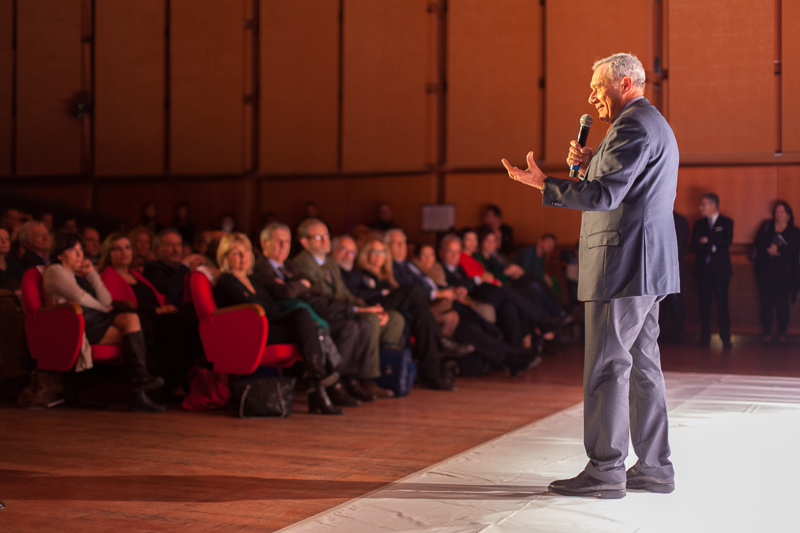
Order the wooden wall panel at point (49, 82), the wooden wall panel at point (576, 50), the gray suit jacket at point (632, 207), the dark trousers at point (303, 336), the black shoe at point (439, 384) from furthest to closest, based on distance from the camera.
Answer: the wooden wall panel at point (49, 82) < the wooden wall panel at point (576, 50) < the black shoe at point (439, 384) < the dark trousers at point (303, 336) < the gray suit jacket at point (632, 207)

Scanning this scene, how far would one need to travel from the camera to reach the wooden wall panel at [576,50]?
25.9 feet

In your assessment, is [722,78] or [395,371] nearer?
[395,371]

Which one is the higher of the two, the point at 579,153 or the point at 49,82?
the point at 49,82

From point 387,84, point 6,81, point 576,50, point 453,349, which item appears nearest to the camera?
point 453,349

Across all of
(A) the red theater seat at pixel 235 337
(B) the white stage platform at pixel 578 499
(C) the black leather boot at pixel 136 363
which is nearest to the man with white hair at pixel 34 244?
(C) the black leather boot at pixel 136 363

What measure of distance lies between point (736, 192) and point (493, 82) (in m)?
2.79

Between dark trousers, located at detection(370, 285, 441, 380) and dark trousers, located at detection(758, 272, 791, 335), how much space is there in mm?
4119

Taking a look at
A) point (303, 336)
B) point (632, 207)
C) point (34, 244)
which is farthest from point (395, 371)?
point (632, 207)

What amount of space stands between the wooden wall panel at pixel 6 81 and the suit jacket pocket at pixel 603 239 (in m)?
9.59

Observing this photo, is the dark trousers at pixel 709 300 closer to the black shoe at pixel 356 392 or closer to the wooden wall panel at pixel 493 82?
the wooden wall panel at pixel 493 82

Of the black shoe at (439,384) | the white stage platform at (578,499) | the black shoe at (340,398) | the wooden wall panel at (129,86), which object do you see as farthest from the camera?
the wooden wall panel at (129,86)

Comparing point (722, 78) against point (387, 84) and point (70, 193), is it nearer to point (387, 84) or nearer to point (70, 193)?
point (387, 84)

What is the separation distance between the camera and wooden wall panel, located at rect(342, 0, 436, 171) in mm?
8609

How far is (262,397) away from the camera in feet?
12.5
